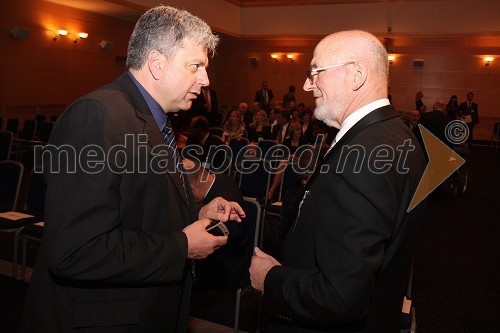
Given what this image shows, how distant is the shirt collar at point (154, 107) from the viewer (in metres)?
1.42

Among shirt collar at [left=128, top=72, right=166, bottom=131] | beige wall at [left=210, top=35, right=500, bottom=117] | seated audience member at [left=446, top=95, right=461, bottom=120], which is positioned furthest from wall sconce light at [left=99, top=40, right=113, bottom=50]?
shirt collar at [left=128, top=72, right=166, bottom=131]

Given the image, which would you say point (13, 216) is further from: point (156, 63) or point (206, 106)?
point (206, 106)

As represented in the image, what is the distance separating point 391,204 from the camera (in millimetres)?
1162

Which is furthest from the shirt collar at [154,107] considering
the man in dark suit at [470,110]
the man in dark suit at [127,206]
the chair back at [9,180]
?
the man in dark suit at [470,110]

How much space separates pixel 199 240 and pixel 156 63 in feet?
2.03

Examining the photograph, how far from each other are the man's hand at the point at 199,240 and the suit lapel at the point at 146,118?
120mm

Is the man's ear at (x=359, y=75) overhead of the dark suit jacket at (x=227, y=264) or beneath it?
A: overhead

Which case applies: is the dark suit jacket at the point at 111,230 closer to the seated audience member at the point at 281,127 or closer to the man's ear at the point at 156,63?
the man's ear at the point at 156,63

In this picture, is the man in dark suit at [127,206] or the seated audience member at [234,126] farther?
the seated audience member at [234,126]

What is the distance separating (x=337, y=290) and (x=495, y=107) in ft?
52.7

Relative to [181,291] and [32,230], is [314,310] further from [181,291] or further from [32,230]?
[32,230]

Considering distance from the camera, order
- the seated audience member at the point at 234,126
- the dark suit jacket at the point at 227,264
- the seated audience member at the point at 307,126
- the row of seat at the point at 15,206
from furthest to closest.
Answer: the seated audience member at the point at 234,126, the seated audience member at the point at 307,126, the row of seat at the point at 15,206, the dark suit jacket at the point at 227,264

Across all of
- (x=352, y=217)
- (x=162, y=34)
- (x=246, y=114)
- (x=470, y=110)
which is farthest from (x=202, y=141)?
(x=470, y=110)

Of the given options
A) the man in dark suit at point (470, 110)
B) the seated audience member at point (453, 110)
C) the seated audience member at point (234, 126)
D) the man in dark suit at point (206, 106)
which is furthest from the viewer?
the man in dark suit at point (470, 110)
